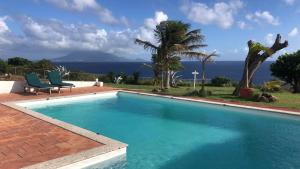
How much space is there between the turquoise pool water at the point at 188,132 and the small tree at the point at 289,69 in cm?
1356

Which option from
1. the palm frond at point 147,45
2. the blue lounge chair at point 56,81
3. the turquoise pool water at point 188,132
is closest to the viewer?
the turquoise pool water at point 188,132

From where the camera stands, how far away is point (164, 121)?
11766mm

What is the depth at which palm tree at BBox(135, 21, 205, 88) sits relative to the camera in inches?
846

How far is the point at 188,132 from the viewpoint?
395 inches

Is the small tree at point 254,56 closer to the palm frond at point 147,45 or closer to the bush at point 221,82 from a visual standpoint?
the palm frond at point 147,45

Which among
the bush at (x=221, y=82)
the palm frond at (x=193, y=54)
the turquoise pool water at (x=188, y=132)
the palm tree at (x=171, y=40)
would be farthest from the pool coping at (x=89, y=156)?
the bush at (x=221, y=82)

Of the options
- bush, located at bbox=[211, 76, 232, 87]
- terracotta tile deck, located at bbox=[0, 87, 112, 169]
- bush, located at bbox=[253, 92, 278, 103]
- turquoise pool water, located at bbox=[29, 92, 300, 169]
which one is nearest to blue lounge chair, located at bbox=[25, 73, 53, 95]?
turquoise pool water, located at bbox=[29, 92, 300, 169]

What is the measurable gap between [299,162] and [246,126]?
3.93 meters

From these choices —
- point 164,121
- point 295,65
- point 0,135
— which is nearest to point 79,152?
point 0,135

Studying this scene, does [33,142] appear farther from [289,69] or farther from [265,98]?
[289,69]

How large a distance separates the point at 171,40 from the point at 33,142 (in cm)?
1610

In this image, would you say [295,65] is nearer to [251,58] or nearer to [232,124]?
[251,58]

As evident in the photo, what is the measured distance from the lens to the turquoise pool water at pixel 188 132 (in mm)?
7219

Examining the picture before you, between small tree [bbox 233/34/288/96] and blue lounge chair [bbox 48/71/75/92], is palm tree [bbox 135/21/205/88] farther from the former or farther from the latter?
blue lounge chair [bbox 48/71/75/92]
